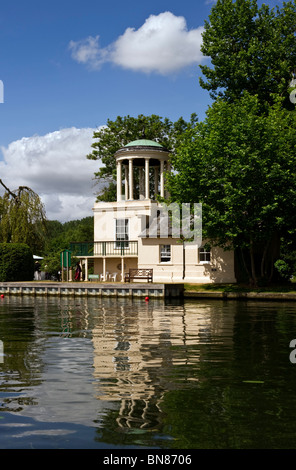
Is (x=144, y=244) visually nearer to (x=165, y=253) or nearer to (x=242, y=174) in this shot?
(x=165, y=253)

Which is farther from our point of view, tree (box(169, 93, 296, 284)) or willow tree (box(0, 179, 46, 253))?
willow tree (box(0, 179, 46, 253))

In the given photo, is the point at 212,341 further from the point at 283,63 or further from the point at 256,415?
the point at 283,63

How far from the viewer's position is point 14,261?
49500mm

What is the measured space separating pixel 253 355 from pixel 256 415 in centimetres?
602

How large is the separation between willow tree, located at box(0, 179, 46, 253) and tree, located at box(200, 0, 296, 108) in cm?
2052

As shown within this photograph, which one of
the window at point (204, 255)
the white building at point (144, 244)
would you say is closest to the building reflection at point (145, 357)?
the white building at point (144, 244)

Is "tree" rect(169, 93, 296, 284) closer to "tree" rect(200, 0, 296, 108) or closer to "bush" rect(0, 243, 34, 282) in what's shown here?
"tree" rect(200, 0, 296, 108)

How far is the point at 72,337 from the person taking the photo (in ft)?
61.0

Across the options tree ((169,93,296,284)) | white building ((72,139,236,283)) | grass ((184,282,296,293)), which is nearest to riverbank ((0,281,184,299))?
grass ((184,282,296,293))

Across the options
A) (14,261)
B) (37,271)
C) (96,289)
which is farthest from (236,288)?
(37,271)

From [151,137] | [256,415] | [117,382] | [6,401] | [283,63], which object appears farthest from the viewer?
[151,137]

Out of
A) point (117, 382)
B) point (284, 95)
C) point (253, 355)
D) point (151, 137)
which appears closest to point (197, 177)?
point (284, 95)

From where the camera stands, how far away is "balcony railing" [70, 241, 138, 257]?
159 feet

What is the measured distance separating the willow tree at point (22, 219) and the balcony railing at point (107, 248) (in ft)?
21.8
